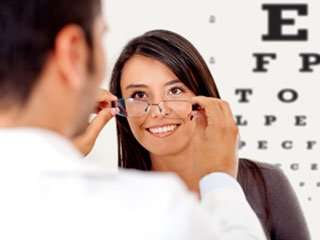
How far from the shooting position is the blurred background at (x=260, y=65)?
7.17ft

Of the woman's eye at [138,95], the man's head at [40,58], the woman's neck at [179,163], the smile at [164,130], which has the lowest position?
the woman's neck at [179,163]

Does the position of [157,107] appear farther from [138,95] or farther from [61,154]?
[61,154]

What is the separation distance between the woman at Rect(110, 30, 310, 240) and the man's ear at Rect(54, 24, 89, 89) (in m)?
1.01

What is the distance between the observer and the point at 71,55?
0.59 meters

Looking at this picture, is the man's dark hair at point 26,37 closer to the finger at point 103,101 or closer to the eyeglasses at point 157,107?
the finger at point 103,101

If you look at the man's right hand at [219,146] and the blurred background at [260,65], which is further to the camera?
the blurred background at [260,65]

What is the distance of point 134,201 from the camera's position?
1.89 feet

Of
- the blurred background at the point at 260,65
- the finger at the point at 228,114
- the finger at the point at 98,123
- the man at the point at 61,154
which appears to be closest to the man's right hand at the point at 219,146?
Answer: the finger at the point at 228,114

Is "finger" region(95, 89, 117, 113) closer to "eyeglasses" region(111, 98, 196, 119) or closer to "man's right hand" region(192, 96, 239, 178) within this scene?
"eyeglasses" region(111, 98, 196, 119)

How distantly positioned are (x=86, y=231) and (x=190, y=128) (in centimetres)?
108

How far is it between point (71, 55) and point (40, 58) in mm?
25

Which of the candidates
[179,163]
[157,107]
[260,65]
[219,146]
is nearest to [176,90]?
[157,107]

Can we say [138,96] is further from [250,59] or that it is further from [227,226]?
[227,226]

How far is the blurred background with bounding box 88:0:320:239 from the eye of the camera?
2.19 metres
